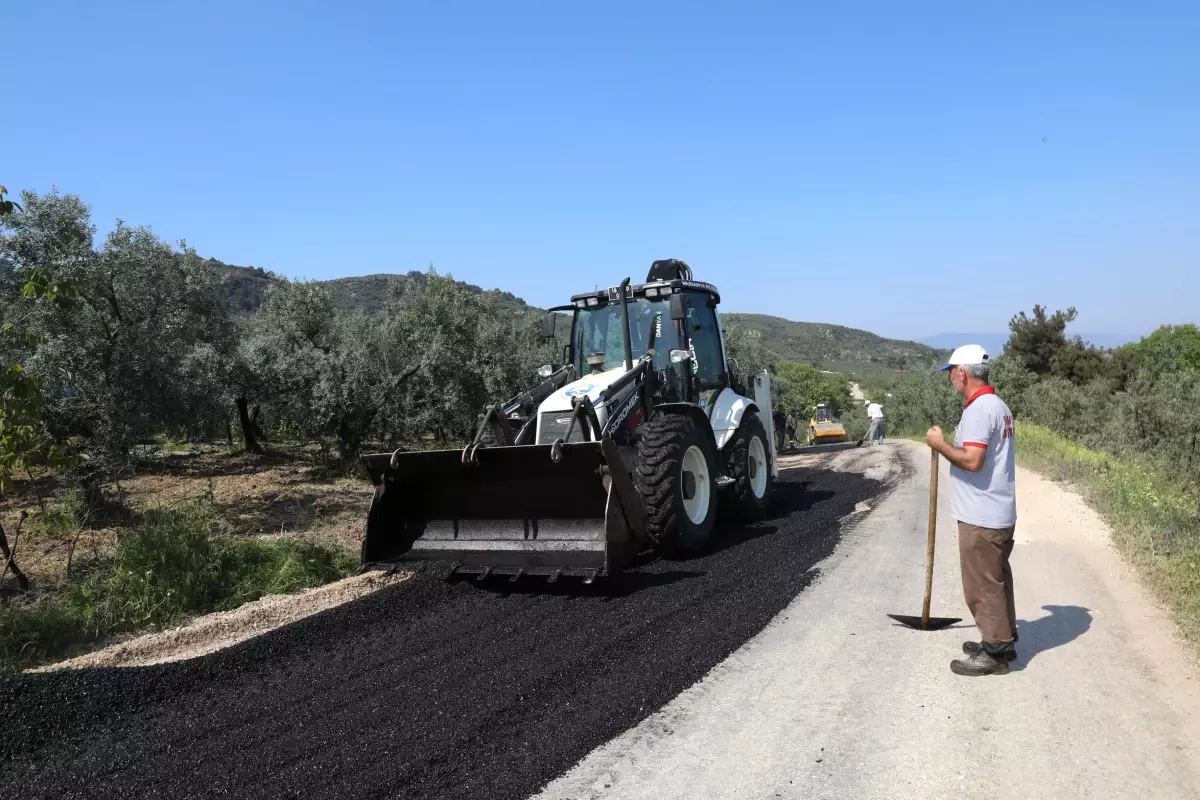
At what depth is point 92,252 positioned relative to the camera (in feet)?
36.1

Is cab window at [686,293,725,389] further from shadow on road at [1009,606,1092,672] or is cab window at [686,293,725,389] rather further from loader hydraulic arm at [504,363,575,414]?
shadow on road at [1009,606,1092,672]

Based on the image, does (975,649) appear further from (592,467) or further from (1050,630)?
(592,467)

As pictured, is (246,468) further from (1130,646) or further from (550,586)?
(1130,646)

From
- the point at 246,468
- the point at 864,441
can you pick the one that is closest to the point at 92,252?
the point at 246,468

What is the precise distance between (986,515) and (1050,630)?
1.32 m

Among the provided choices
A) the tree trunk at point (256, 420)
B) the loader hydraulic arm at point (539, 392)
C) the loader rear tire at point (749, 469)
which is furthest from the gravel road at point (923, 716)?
the tree trunk at point (256, 420)

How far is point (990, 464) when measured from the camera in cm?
440

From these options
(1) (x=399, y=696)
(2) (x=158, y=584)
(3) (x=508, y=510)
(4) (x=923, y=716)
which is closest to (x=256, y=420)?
(2) (x=158, y=584)

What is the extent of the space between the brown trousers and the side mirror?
12.6 ft

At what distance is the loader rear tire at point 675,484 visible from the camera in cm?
674

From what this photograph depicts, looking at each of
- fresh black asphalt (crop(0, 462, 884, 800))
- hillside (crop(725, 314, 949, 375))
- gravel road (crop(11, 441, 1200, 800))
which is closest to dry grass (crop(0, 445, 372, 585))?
fresh black asphalt (crop(0, 462, 884, 800))

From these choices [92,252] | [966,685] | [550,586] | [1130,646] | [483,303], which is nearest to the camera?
[966,685]

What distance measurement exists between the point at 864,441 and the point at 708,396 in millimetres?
19100

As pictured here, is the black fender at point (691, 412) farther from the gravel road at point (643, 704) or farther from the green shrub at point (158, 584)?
the green shrub at point (158, 584)
